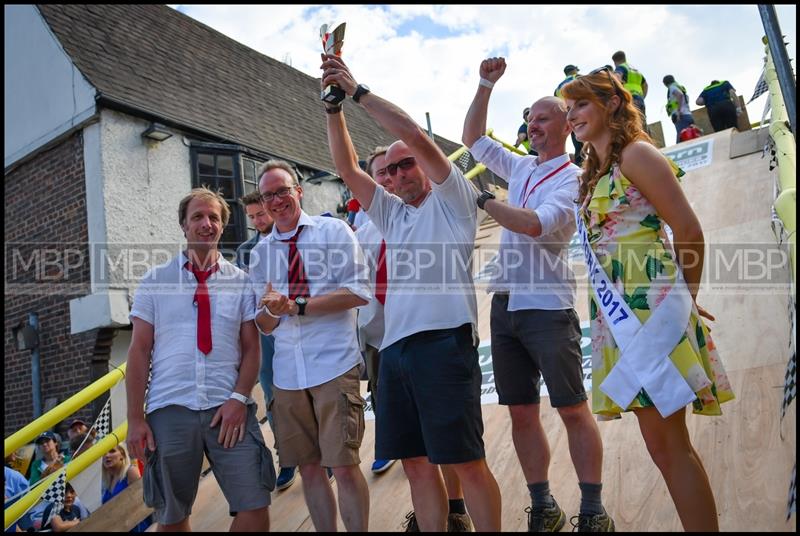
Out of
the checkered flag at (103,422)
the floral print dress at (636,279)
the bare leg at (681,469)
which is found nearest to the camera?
the bare leg at (681,469)

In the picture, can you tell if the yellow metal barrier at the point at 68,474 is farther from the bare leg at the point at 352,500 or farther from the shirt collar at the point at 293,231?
the bare leg at the point at 352,500

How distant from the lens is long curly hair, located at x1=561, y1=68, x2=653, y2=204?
95.0 inches

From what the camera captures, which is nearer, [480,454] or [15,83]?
[480,454]

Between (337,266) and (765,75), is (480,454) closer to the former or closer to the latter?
(337,266)

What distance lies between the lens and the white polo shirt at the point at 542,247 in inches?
119

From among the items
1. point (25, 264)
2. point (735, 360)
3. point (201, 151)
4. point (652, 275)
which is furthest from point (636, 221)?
point (25, 264)

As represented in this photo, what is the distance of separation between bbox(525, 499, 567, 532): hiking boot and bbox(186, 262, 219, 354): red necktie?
1.69 metres

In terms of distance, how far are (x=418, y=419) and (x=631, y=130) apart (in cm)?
138

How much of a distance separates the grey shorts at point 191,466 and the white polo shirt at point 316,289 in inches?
14.3

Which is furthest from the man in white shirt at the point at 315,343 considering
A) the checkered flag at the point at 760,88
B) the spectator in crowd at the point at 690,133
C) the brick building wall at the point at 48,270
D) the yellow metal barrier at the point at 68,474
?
the spectator in crowd at the point at 690,133

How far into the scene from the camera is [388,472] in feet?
13.2

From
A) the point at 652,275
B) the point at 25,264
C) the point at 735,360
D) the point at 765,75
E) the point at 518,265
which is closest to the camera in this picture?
the point at 652,275

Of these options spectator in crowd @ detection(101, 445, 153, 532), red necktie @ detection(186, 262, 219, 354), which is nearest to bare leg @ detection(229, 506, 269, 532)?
red necktie @ detection(186, 262, 219, 354)

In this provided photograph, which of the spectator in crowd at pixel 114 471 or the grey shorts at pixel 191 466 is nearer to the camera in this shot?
the grey shorts at pixel 191 466
